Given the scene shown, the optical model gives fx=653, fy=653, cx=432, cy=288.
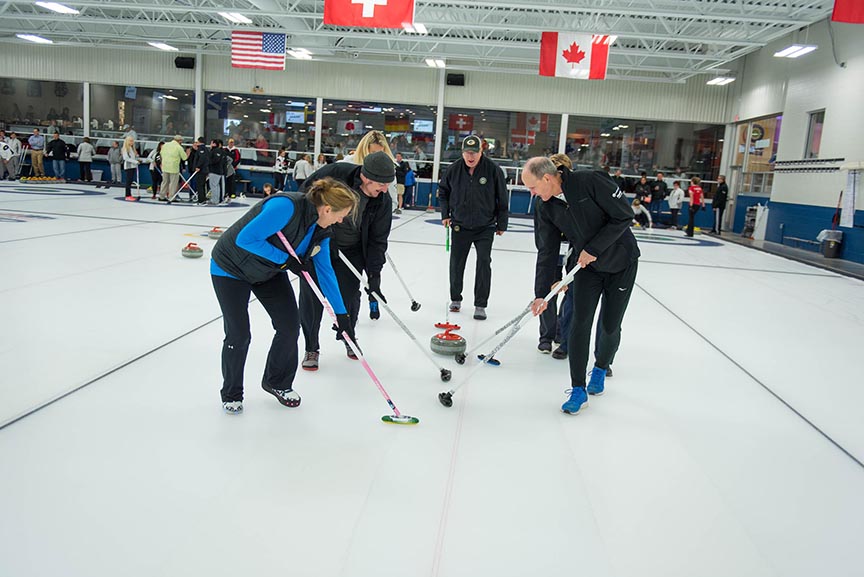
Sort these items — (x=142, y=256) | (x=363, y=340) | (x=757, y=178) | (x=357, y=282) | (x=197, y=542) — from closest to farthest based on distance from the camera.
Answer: (x=197, y=542) → (x=357, y=282) → (x=363, y=340) → (x=142, y=256) → (x=757, y=178)

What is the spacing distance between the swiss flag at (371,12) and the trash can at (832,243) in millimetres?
9715

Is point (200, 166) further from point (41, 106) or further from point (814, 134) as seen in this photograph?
point (814, 134)

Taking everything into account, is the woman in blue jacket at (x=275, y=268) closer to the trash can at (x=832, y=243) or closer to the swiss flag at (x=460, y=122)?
the trash can at (x=832, y=243)

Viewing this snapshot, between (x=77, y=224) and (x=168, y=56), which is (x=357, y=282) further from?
(x=168, y=56)

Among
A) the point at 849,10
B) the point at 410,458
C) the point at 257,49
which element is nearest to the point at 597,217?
the point at 410,458

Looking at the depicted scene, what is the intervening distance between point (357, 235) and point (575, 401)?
181 cm

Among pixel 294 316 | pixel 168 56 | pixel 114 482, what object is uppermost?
pixel 168 56

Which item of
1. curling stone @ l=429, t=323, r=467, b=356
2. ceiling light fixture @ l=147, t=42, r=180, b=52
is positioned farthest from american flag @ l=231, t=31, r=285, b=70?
curling stone @ l=429, t=323, r=467, b=356

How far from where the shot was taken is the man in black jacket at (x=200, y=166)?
15414mm

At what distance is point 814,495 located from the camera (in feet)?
9.39

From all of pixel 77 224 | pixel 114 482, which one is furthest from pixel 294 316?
pixel 77 224

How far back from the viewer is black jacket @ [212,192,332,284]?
2.95 meters

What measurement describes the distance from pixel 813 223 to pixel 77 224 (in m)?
14.6

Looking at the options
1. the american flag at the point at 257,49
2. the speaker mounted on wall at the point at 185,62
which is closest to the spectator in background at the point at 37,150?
the speaker mounted on wall at the point at 185,62
